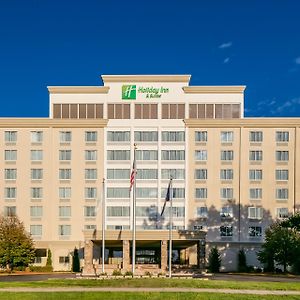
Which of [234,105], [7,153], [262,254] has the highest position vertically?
[234,105]

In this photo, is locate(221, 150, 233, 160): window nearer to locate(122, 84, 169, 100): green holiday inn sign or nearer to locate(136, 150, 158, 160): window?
locate(136, 150, 158, 160): window

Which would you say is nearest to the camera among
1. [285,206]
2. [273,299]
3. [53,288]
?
[273,299]

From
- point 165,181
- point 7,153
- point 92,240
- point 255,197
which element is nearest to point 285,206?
point 255,197

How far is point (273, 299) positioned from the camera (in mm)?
31688

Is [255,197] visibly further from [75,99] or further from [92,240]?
[75,99]

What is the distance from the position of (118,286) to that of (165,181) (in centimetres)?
3859

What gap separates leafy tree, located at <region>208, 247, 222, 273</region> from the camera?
69.1m

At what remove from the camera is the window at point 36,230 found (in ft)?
241

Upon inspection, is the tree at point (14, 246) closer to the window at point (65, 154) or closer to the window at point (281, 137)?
the window at point (65, 154)

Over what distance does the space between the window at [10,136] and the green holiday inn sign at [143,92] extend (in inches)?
661

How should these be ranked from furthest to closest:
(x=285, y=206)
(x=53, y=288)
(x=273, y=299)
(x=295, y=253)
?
(x=285, y=206)
(x=295, y=253)
(x=53, y=288)
(x=273, y=299)

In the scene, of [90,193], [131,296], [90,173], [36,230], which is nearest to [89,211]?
[90,193]

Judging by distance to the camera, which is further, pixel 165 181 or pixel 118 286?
pixel 165 181

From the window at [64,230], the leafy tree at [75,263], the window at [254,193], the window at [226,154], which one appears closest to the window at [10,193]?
the window at [64,230]
